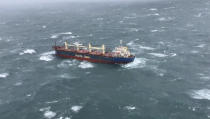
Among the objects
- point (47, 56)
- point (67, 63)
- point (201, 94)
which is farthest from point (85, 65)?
point (201, 94)

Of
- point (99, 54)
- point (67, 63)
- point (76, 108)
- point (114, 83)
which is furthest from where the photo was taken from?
point (67, 63)

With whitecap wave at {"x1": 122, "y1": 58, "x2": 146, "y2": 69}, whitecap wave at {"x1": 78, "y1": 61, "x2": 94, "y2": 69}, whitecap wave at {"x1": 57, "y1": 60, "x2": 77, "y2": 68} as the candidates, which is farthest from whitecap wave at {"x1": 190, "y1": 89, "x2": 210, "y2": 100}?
whitecap wave at {"x1": 57, "y1": 60, "x2": 77, "y2": 68}

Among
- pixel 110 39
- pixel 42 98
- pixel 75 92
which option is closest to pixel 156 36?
pixel 110 39

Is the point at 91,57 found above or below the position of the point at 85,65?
above

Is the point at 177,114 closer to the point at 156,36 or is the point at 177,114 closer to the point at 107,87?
the point at 107,87

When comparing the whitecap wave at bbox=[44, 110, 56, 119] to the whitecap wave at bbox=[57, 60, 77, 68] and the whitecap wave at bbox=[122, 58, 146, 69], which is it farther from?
the whitecap wave at bbox=[122, 58, 146, 69]

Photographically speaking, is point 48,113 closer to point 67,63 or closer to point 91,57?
point 67,63

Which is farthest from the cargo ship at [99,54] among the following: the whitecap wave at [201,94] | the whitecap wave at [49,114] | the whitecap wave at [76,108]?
the whitecap wave at [49,114]

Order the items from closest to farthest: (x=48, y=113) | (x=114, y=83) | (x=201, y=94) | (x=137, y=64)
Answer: (x=48, y=113), (x=201, y=94), (x=114, y=83), (x=137, y=64)
